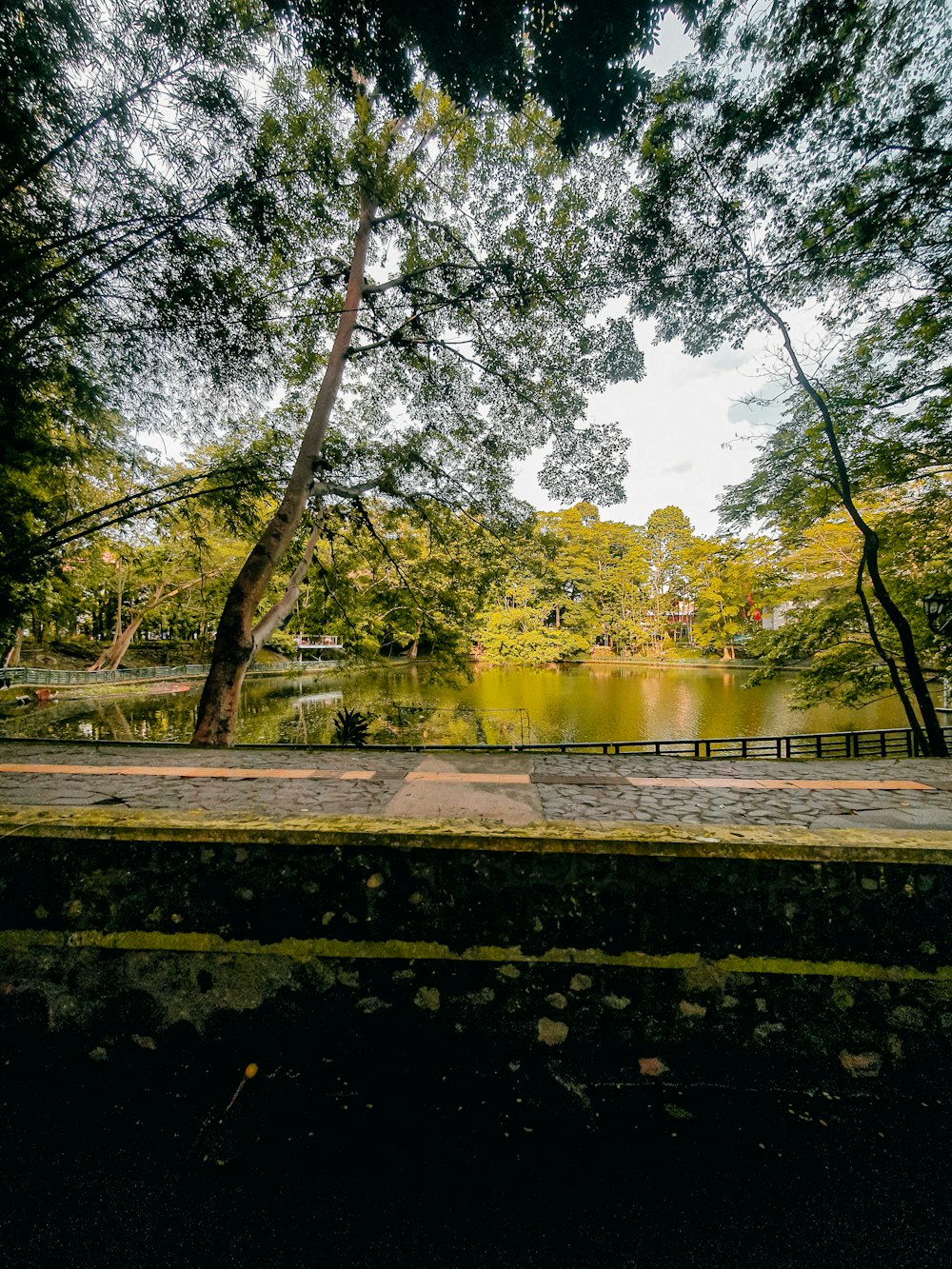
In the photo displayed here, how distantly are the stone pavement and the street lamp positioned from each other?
213cm

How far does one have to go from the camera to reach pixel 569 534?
132ft

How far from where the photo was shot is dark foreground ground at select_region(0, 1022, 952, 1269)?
3.91ft

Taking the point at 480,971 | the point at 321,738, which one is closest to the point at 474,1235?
the point at 480,971

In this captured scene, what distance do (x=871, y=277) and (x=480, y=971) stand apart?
923 cm

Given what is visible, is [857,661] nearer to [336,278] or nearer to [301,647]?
[336,278]

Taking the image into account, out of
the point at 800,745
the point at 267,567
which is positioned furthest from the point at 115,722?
the point at 800,745

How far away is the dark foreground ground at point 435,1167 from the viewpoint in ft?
3.91

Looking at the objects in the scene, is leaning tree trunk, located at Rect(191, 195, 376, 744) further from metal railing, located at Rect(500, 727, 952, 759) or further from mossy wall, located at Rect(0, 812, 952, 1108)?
mossy wall, located at Rect(0, 812, 952, 1108)

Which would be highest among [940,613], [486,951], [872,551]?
[872,551]

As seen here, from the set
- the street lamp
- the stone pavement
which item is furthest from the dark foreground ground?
the street lamp

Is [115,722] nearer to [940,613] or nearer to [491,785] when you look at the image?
[491,785]

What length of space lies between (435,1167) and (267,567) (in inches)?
262

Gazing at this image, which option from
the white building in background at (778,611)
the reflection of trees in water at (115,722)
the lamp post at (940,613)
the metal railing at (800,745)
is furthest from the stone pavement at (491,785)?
the reflection of trees in water at (115,722)

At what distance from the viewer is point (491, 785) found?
4.92 meters
